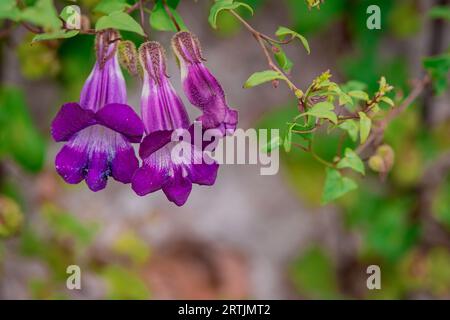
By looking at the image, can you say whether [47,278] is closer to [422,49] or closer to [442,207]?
[442,207]

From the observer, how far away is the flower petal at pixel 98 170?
3.07ft

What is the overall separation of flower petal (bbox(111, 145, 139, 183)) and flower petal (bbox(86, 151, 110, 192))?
0.04 ft

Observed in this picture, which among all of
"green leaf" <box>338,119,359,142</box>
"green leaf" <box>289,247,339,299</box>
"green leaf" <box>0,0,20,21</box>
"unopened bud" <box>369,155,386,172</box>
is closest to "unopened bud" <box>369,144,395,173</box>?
"unopened bud" <box>369,155,386,172</box>

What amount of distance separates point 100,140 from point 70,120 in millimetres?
64

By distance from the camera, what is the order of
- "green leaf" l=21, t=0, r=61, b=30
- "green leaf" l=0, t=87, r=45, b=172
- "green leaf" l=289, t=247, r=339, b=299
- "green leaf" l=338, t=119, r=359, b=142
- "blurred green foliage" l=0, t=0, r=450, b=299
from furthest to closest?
"green leaf" l=289, t=247, r=339, b=299
"blurred green foliage" l=0, t=0, r=450, b=299
"green leaf" l=0, t=87, r=45, b=172
"green leaf" l=338, t=119, r=359, b=142
"green leaf" l=21, t=0, r=61, b=30

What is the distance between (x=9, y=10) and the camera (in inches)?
35.9

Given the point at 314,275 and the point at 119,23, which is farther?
the point at 314,275

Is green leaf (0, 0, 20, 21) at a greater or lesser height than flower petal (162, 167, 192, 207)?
greater

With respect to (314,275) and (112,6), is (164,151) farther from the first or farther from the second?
(314,275)

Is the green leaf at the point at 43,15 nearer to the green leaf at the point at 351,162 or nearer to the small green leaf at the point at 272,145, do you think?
the small green leaf at the point at 272,145

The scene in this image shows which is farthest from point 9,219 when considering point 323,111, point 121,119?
point 323,111

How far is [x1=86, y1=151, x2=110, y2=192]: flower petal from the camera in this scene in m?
0.94

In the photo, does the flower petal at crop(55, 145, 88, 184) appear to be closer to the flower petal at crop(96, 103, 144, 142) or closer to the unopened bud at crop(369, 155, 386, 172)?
the flower petal at crop(96, 103, 144, 142)

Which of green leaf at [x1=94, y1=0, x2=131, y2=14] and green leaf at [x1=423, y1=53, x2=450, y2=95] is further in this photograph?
green leaf at [x1=423, y1=53, x2=450, y2=95]
